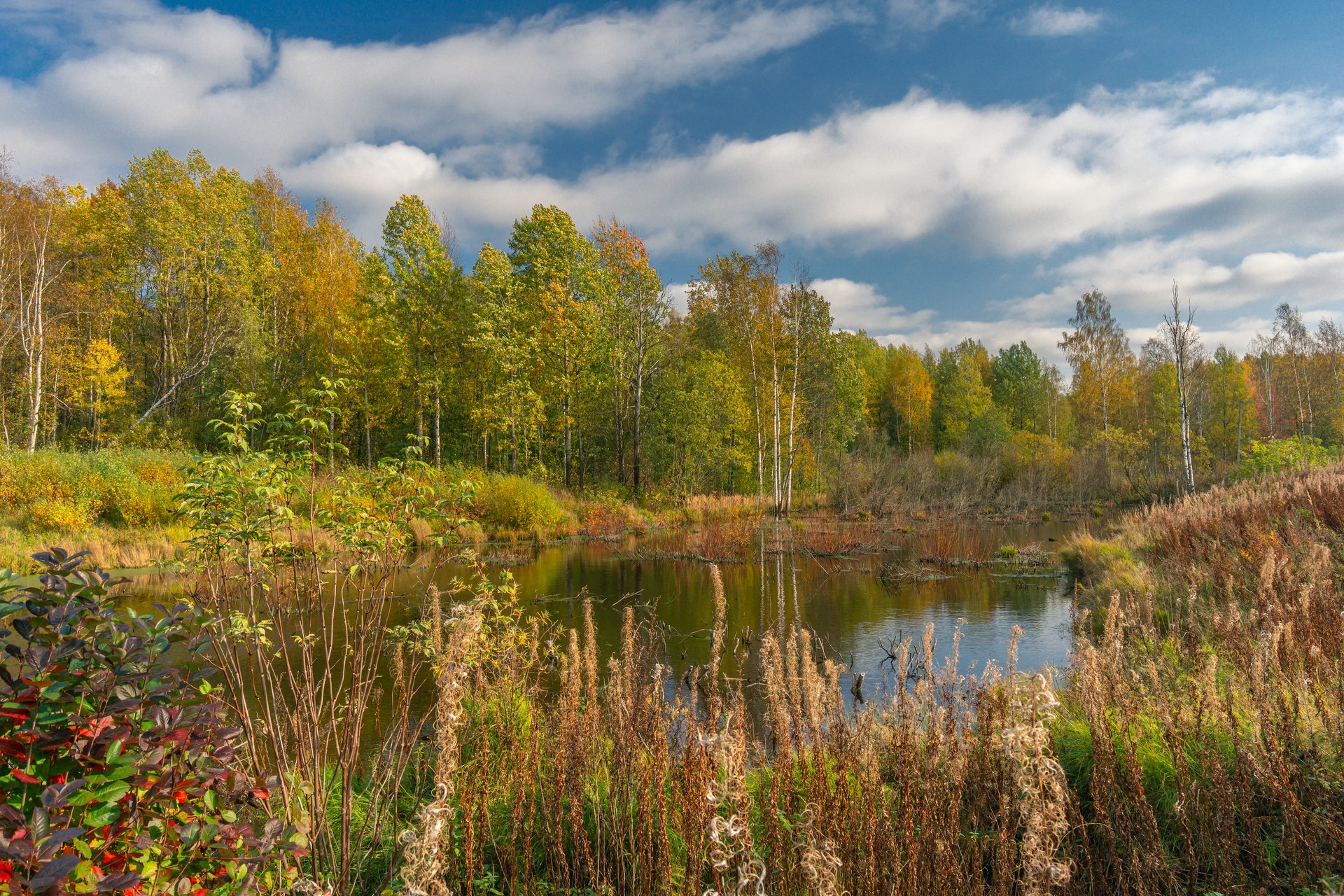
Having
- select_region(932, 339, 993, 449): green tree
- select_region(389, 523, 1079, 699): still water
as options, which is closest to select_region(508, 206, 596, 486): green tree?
select_region(389, 523, 1079, 699): still water

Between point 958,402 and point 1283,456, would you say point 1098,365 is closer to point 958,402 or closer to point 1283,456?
point 958,402

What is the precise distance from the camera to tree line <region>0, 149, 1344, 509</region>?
80.8 ft

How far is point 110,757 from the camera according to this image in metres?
1.61

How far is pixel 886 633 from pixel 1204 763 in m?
7.07

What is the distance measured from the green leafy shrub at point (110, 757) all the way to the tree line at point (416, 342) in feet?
77.6

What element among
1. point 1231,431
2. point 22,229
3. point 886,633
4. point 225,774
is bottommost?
point 886,633

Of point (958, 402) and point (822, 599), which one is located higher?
point (958, 402)

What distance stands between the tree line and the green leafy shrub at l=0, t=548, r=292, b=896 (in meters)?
23.7

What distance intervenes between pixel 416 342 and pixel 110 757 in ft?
87.1

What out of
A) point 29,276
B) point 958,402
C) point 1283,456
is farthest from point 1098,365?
point 29,276

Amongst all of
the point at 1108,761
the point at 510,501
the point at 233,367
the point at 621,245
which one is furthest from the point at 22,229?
the point at 1108,761

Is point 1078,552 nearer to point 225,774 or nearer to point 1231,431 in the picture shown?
point 225,774

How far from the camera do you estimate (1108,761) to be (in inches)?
125

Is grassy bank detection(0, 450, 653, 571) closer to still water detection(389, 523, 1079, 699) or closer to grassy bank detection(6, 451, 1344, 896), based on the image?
still water detection(389, 523, 1079, 699)
